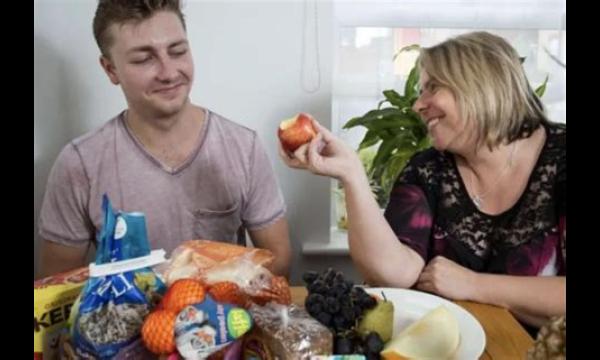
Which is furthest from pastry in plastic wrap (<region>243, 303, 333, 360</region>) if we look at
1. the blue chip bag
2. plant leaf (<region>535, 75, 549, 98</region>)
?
plant leaf (<region>535, 75, 549, 98</region>)

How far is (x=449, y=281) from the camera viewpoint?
3.54 feet

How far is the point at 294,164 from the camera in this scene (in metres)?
1.08

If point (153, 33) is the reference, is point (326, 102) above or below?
below

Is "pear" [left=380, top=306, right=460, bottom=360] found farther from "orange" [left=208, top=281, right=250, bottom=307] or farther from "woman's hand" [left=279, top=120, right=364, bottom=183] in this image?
"woman's hand" [left=279, top=120, right=364, bottom=183]

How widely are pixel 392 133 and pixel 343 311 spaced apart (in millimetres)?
772

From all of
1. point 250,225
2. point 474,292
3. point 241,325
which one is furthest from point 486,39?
point 241,325

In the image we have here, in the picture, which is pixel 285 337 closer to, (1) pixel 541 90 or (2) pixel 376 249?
(2) pixel 376 249

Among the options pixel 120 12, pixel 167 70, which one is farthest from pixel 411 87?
pixel 120 12

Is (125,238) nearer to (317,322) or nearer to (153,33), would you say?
(317,322)

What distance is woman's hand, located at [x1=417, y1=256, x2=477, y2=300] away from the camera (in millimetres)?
1062

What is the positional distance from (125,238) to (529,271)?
0.83m

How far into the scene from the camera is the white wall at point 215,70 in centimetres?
128

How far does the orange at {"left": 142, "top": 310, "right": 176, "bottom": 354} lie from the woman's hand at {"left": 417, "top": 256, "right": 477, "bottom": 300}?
1.91ft

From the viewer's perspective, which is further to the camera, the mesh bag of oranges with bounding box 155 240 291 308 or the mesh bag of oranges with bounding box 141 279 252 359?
the mesh bag of oranges with bounding box 155 240 291 308
